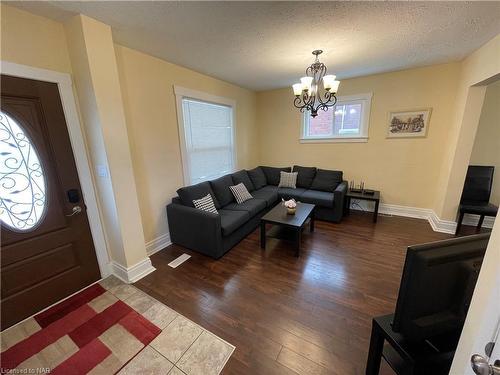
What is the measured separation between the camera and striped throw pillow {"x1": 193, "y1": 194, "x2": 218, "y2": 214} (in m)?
2.89

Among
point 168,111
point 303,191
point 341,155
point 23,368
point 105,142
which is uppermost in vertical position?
point 168,111

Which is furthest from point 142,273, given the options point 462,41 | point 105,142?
point 462,41

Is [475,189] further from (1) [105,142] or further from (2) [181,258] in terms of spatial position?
(1) [105,142]

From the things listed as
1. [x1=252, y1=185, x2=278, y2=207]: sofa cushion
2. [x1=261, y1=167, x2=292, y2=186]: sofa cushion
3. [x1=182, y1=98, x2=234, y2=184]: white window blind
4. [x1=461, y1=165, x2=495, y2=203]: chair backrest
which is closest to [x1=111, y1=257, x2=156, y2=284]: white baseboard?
[x1=182, y1=98, x2=234, y2=184]: white window blind

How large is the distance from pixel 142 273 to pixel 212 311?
1044mm

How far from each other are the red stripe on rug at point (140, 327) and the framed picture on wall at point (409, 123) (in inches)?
175

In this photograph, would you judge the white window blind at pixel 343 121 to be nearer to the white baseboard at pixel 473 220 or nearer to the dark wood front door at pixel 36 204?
the white baseboard at pixel 473 220

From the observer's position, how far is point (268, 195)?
3.97 m

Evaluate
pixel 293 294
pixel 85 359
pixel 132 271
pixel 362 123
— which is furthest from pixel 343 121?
pixel 85 359

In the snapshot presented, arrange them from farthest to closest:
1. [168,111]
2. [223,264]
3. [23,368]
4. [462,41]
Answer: [168,111], [223,264], [462,41], [23,368]

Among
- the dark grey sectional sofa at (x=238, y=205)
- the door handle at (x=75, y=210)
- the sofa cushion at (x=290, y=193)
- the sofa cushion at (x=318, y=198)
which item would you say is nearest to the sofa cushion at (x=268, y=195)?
the dark grey sectional sofa at (x=238, y=205)

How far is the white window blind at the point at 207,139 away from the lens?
10.8 ft

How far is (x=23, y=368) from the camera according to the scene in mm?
1432

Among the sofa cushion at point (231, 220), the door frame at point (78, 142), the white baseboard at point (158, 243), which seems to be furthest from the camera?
the white baseboard at point (158, 243)
